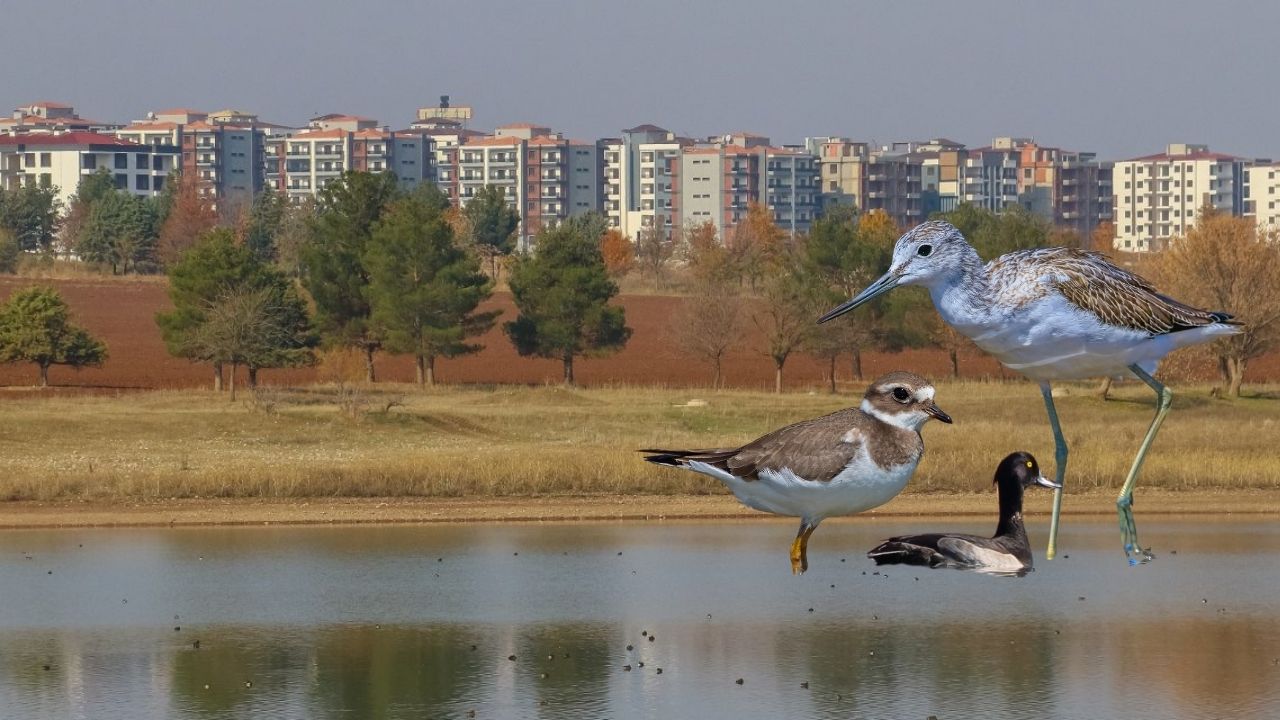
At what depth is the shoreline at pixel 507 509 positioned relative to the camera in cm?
5419

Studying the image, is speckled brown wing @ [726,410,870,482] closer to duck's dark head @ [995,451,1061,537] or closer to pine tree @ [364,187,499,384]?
duck's dark head @ [995,451,1061,537]

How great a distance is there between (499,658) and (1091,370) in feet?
98.1

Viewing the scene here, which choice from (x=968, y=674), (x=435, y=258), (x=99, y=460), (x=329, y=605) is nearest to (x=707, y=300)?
(x=435, y=258)

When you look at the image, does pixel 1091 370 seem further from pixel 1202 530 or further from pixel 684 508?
pixel 684 508

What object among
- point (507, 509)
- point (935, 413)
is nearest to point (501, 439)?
point (507, 509)

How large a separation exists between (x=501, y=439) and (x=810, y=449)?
2722 inches

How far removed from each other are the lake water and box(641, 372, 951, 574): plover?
21673mm

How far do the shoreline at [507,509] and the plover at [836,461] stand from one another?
45.7m

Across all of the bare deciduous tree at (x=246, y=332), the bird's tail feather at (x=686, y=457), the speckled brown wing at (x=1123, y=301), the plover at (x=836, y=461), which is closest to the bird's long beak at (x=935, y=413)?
the plover at (x=836, y=461)

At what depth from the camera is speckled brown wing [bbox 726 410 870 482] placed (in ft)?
24.5

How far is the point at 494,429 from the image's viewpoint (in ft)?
260

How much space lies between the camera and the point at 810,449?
759 centimetres

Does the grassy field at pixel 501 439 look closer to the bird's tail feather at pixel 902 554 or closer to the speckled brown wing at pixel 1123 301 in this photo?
the speckled brown wing at pixel 1123 301

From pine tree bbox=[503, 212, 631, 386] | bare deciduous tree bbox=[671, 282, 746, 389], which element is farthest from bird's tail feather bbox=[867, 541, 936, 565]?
bare deciduous tree bbox=[671, 282, 746, 389]
